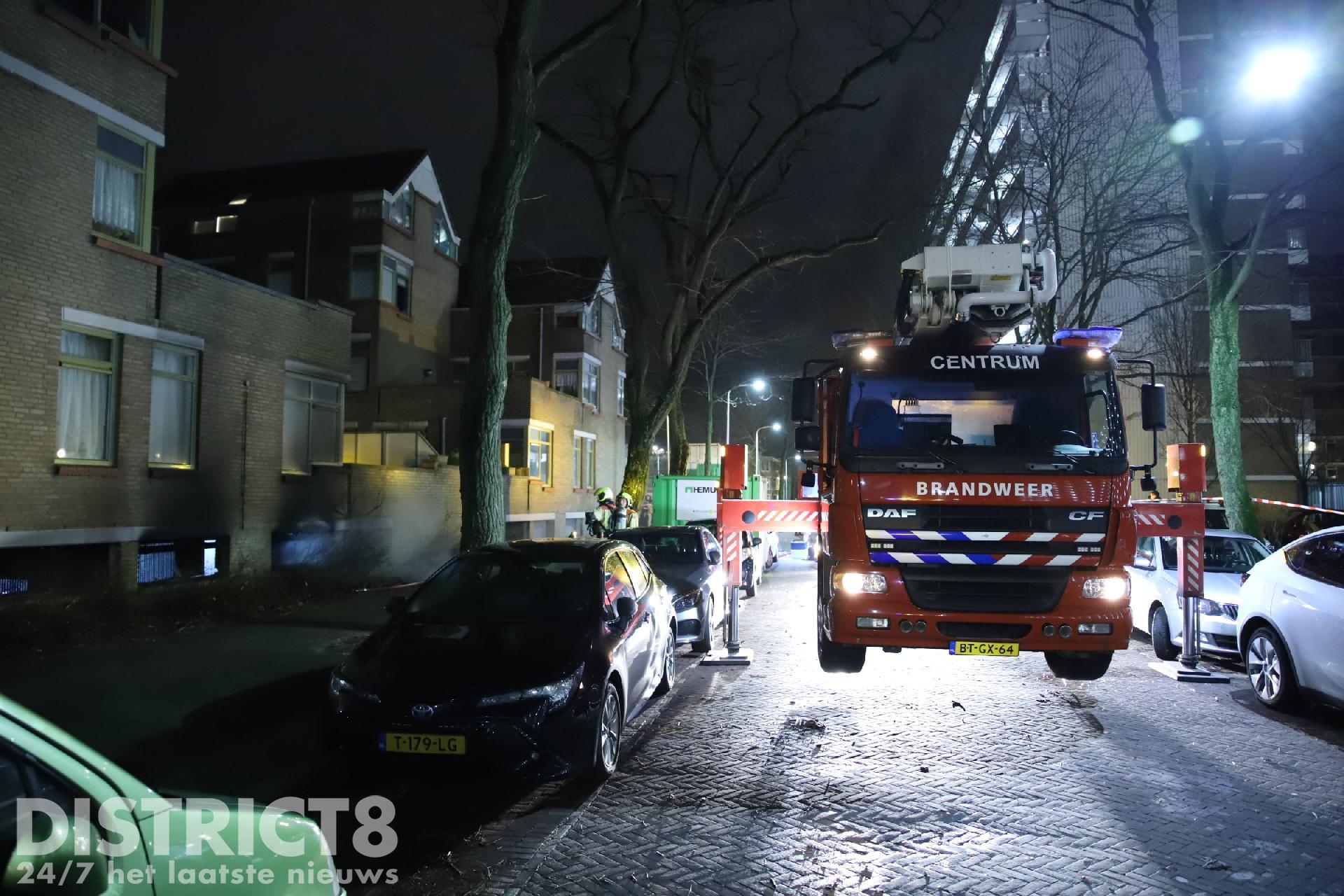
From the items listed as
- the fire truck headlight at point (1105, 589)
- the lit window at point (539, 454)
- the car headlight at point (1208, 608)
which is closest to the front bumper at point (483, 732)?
the fire truck headlight at point (1105, 589)

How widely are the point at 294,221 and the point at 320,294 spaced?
110 inches

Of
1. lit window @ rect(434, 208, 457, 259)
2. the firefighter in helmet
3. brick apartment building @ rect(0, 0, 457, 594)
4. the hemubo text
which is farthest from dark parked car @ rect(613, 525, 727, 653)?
lit window @ rect(434, 208, 457, 259)

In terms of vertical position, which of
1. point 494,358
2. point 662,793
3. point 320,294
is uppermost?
point 320,294

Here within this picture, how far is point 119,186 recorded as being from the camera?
41.9ft

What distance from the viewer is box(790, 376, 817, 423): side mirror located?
24.1ft

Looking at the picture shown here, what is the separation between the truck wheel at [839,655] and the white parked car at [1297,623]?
3.51 meters

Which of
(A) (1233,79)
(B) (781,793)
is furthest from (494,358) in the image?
(A) (1233,79)

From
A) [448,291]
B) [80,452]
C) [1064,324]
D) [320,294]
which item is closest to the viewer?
[80,452]

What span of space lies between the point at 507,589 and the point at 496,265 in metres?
5.97

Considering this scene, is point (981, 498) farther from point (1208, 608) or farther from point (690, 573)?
point (690, 573)

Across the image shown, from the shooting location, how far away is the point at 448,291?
33281 mm

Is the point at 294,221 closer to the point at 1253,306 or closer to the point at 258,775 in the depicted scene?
the point at 258,775

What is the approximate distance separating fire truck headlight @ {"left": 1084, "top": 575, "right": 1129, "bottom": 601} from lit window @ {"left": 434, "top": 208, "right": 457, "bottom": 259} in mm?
29036

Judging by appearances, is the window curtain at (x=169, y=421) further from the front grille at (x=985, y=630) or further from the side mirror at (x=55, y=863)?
the side mirror at (x=55, y=863)
